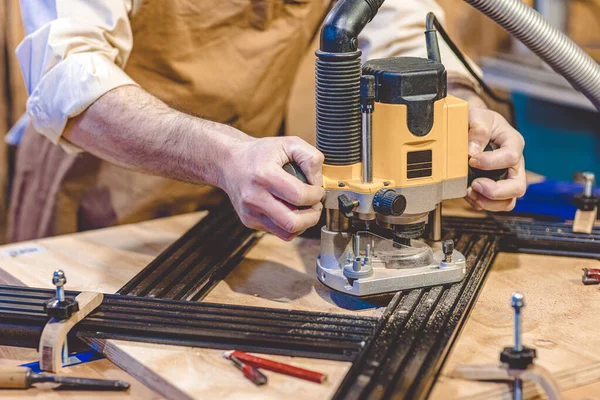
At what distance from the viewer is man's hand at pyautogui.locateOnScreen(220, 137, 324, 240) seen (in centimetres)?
121

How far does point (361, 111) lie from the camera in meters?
1.21

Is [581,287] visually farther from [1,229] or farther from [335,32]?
[1,229]

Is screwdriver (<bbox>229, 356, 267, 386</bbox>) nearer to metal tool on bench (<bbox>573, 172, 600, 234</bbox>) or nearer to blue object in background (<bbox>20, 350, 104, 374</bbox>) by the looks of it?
blue object in background (<bbox>20, 350, 104, 374</bbox>)

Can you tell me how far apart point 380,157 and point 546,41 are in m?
0.37

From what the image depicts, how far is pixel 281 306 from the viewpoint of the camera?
1333 millimetres

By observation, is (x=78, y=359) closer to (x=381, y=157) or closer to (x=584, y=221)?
(x=381, y=157)

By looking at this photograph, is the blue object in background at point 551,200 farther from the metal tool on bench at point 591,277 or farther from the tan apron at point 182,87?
the tan apron at point 182,87

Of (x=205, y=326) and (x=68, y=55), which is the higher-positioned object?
(x=68, y=55)

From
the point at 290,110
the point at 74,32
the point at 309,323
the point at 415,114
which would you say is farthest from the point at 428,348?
the point at 290,110

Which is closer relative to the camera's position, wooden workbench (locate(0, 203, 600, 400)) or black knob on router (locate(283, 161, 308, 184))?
wooden workbench (locate(0, 203, 600, 400))

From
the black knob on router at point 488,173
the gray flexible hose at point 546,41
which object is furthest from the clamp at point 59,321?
the gray flexible hose at point 546,41

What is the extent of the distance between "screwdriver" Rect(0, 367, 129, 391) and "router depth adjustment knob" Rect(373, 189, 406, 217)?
1.49ft

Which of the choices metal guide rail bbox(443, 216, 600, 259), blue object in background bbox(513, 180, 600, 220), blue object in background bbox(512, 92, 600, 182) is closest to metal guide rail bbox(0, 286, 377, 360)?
metal guide rail bbox(443, 216, 600, 259)

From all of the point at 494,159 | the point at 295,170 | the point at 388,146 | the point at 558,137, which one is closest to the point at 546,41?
the point at 494,159
